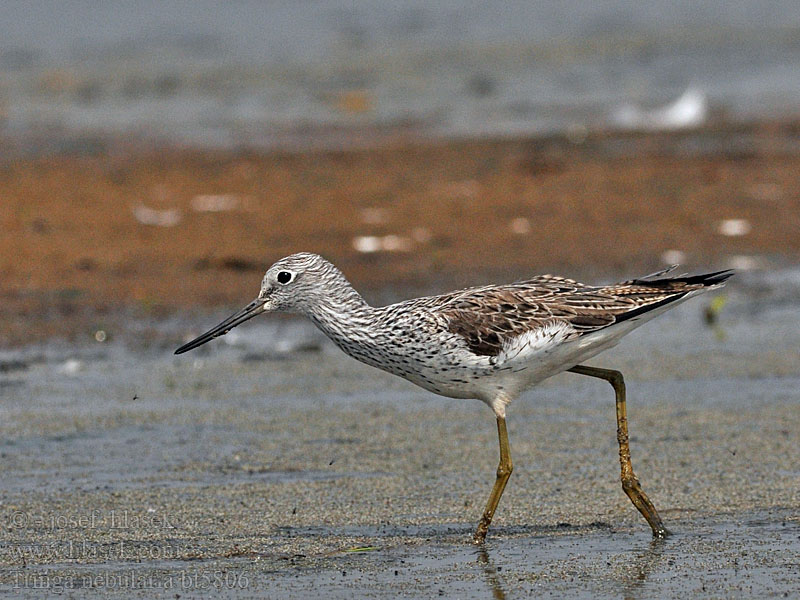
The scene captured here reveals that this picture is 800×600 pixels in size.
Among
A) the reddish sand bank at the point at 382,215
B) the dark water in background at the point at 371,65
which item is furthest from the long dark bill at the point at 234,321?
the dark water in background at the point at 371,65

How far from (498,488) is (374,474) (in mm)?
1007

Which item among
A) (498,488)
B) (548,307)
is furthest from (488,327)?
(498,488)

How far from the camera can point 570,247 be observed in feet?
40.1

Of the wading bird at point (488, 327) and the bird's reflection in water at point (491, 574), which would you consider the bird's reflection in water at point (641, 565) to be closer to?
the wading bird at point (488, 327)

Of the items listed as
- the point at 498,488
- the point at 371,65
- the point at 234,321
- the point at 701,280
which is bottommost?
the point at 371,65

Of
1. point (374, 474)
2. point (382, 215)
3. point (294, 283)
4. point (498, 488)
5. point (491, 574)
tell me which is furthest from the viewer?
point (382, 215)

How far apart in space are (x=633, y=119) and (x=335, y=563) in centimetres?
1329

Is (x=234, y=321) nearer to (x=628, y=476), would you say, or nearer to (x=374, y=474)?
(x=374, y=474)

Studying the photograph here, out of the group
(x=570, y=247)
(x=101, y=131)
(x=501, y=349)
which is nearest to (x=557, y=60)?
(x=101, y=131)

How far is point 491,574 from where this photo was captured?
569 centimetres

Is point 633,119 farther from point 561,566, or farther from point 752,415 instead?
point 561,566

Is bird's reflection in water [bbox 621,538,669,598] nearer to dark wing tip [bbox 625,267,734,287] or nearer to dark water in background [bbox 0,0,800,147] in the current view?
dark wing tip [bbox 625,267,734,287]

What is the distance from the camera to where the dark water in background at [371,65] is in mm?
19219

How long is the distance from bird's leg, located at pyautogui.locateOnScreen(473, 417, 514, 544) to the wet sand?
0.10m
